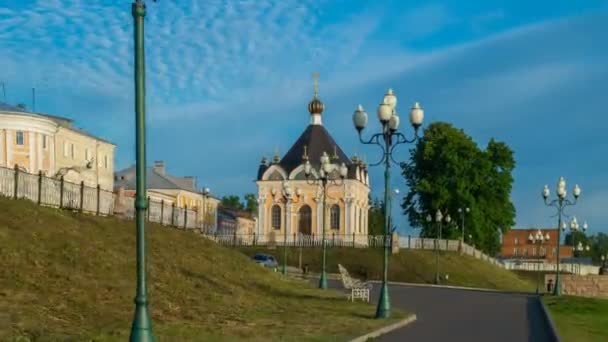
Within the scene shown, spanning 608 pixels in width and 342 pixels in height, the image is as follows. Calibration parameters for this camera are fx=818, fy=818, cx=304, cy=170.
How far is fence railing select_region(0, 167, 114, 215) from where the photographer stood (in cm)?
2617

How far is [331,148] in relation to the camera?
7594 cm

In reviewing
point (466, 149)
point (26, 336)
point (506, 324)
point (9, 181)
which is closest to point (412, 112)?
point (506, 324)

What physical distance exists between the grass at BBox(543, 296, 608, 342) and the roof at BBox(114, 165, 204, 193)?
64.8 meters

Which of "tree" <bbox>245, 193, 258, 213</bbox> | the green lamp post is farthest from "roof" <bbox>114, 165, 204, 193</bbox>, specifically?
the green lamp post

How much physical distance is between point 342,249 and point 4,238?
42.1 m

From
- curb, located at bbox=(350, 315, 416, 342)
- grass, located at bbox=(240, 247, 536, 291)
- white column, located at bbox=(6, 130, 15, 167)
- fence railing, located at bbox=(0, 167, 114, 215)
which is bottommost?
grass, located at bbox=(240, 247, 536, 291)

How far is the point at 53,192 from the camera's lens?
1109 inches

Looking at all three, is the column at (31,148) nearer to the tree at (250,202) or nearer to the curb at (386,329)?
the curb at (386,329)

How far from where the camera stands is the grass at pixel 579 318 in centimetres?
1866

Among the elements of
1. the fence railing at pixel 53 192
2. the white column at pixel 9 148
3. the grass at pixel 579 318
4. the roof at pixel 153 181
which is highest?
the white column at pixel 9 148

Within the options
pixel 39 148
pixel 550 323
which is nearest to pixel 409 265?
pixel 39 148

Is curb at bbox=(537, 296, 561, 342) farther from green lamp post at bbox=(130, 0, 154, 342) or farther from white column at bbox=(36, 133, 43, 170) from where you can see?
white column at bbox=(36, 133, 43, 170)

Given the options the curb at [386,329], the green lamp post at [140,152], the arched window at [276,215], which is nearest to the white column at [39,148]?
the arched window at [276,215]

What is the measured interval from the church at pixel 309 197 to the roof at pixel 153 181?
19.5 m
